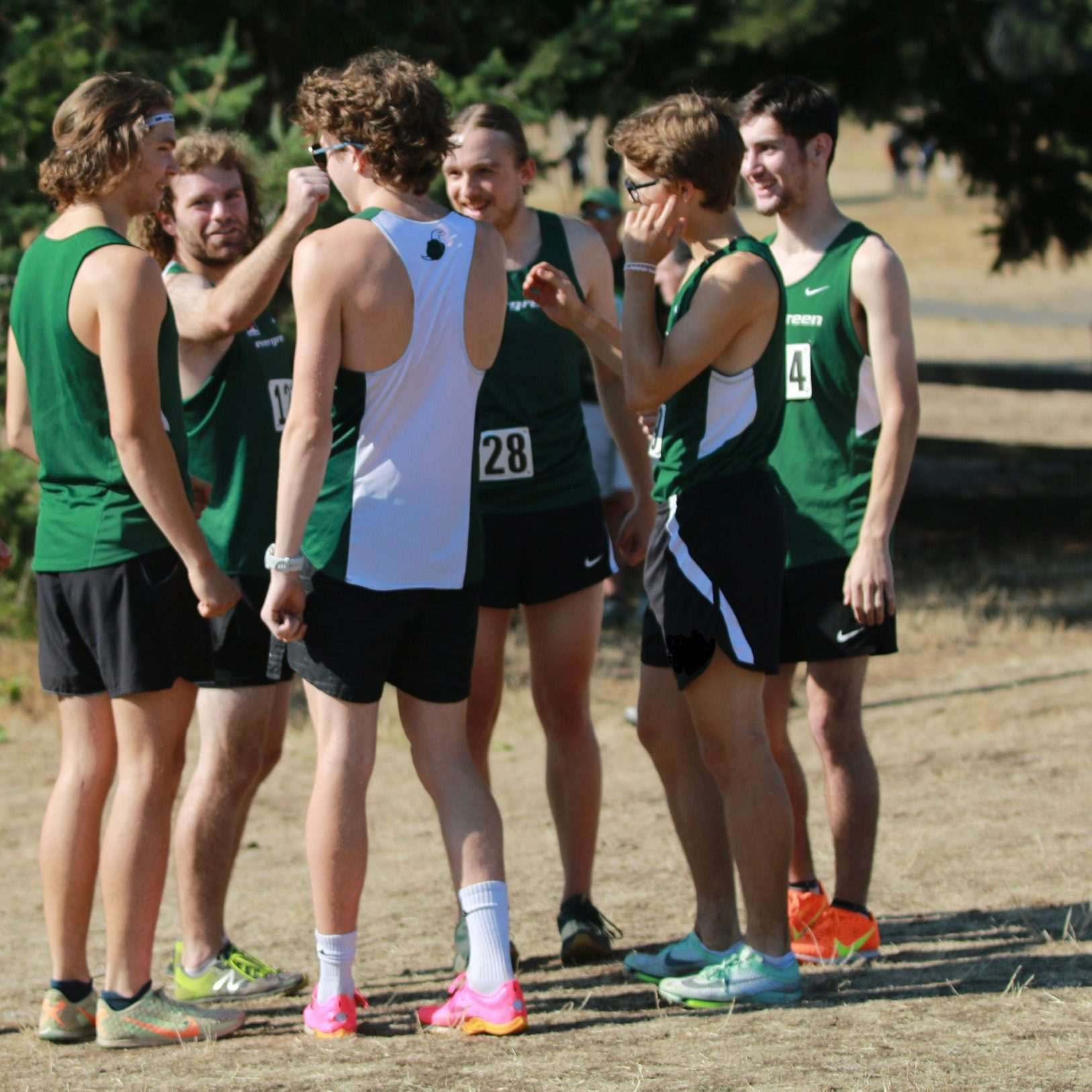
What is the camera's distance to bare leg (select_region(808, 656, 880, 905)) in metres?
4.16

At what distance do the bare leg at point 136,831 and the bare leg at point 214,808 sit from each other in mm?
412

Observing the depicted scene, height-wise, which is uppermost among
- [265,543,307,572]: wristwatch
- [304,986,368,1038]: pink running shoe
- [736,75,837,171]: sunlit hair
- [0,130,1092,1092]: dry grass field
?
[736,75,837,171]: sunlit hair

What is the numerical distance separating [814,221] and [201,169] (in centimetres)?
159

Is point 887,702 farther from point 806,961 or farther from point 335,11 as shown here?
point 335,11

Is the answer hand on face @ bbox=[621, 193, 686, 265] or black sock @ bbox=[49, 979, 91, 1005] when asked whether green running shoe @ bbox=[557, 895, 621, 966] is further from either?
hand on face @ bbox=[621, 193, 686, 265]

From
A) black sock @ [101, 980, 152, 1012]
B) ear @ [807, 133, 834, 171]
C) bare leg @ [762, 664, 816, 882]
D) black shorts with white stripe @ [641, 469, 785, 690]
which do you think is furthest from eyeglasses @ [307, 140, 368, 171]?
black sock @ [101, 980, 152, 1012]

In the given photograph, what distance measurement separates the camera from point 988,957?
408cm

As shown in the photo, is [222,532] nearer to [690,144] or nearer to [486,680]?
[486,680]

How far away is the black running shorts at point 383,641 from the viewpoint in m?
3.40

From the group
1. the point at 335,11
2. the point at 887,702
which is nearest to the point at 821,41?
the point at 335,11

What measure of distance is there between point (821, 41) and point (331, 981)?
9.16 metres

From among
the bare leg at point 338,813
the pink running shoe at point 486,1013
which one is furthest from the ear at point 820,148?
the pink running shoe at point 486,1013

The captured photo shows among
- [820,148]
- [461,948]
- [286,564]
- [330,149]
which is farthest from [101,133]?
[461,948]

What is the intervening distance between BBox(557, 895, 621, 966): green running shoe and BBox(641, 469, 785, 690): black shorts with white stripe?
3.07 feet
